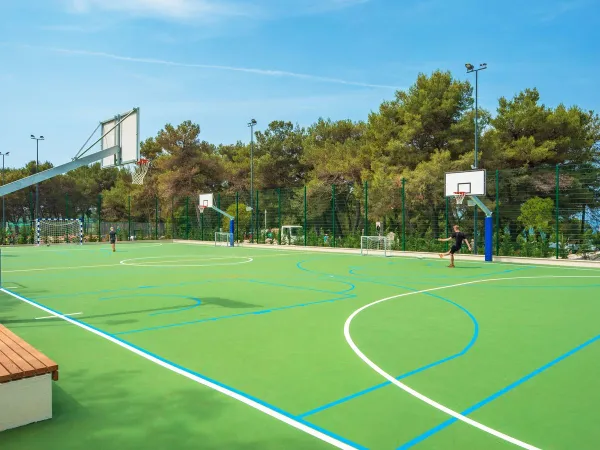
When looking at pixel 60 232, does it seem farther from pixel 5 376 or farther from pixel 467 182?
pixel 5 376

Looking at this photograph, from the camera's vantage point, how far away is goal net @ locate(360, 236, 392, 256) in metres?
21.5

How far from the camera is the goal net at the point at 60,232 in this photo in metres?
31.3

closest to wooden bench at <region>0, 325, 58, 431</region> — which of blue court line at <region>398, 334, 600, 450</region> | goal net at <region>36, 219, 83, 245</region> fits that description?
blue court line at <region>398, 334, 600, 450</region>

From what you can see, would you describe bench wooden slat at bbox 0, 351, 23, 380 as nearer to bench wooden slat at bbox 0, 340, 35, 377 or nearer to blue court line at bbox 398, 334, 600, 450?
bench wooden slat at bbox 0, 340, 35, 377

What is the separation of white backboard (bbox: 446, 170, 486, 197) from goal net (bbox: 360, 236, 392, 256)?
11.8 ft

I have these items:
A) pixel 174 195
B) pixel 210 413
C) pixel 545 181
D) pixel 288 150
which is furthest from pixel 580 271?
pixel 288 150

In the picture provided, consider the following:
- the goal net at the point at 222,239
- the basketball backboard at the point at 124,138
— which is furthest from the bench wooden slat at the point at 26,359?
the goal net at the point at 222,239


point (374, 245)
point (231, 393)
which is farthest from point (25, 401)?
point (374, 245)

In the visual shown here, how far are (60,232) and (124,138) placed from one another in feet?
83.1

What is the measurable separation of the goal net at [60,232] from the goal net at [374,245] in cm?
1887

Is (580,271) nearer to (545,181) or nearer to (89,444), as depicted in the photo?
(545,181)

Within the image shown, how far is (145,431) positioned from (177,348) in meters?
2.24

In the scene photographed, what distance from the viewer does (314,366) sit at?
5.11 m

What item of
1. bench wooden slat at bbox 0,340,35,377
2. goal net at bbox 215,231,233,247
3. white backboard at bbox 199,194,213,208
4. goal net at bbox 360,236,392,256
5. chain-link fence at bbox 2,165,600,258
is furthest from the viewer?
white backboard at bbox 199,194,213,208
